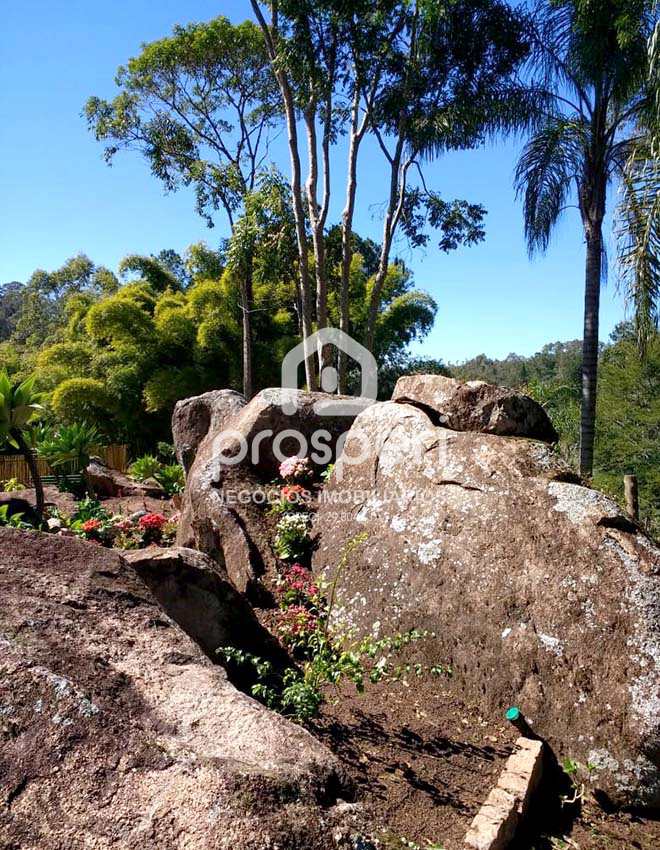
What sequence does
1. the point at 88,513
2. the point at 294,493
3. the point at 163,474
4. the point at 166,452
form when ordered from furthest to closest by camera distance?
1. the point at 166,452
2. the point at 163,474
3. the point at 88,513
4. the point at 294,493

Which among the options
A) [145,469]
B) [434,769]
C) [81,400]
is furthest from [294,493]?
[81,400]

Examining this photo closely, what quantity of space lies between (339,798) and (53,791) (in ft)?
2.46

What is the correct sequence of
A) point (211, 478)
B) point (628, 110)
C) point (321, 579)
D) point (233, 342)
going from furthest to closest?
1. point (233, 342)
2. point (628, 110)
3. point (211, 478)
4. point (321, 579)

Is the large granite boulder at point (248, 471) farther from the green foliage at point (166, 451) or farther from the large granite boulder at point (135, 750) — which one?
the green foliage at point (166, 451)

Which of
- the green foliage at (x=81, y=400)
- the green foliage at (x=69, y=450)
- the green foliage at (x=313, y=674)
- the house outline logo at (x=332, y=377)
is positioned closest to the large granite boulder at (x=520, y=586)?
the green foliage at (x=313, y=674)

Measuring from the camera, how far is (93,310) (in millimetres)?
18766

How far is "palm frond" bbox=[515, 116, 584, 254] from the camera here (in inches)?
384

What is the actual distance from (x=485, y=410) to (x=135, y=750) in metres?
3.94

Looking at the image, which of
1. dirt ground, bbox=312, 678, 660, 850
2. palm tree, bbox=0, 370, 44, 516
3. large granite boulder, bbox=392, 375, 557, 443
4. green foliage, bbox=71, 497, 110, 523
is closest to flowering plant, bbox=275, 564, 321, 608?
dirt ground, bbox=312, 678, 660, 850

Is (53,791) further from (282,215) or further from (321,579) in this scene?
(282,215)

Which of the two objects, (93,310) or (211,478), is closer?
(211,478)

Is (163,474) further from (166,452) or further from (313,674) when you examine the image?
(313,674)

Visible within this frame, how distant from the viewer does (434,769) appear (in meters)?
3.25

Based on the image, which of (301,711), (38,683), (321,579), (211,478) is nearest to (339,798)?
(38,683)
